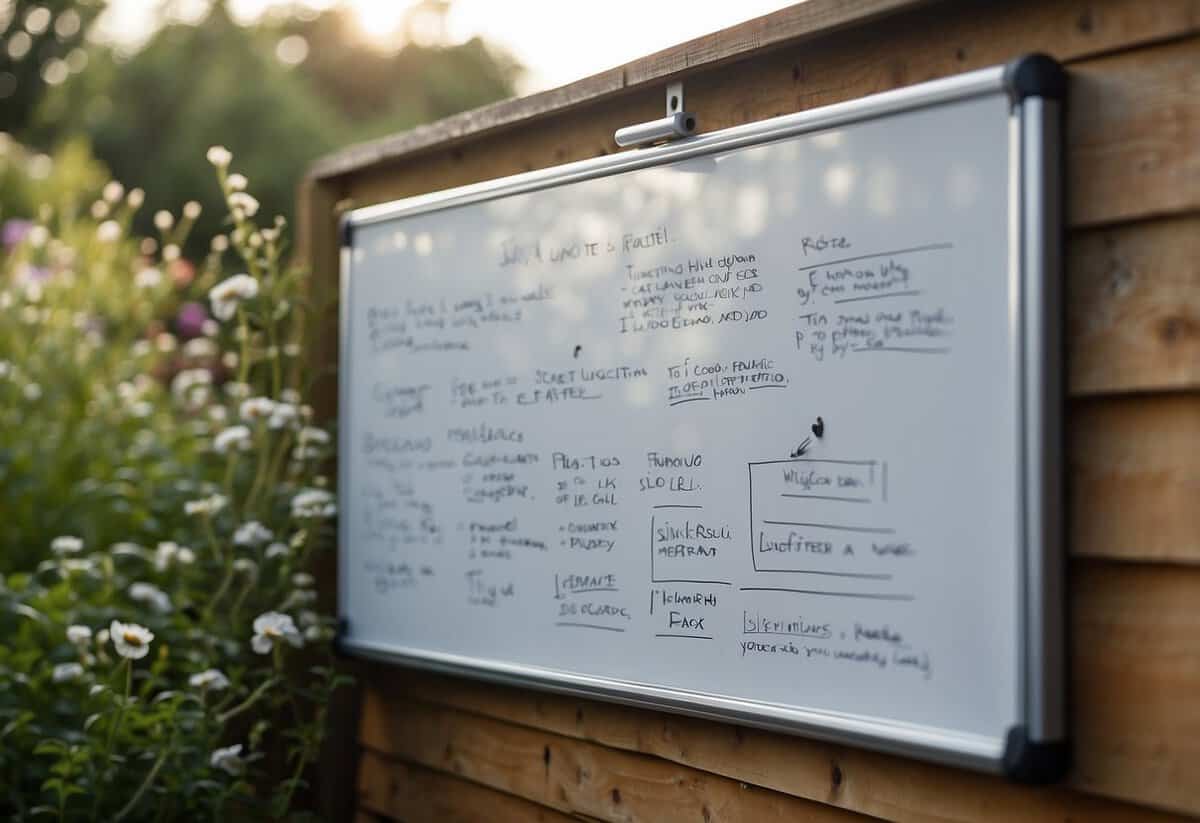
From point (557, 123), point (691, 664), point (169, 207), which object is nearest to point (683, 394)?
point (691, 664)

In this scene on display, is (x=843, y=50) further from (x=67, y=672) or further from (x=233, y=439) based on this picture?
(x=67, y=672)

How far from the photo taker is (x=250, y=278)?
309 centimetres

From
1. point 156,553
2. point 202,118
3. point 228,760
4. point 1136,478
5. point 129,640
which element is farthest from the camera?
point 202,118

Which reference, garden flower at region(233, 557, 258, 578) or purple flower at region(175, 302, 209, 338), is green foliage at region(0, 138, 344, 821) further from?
purple flower at region(175, 302, 209, 338)

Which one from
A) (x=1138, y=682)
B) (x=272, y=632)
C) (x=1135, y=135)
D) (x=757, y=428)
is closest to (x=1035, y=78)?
(x=1135, y=135)

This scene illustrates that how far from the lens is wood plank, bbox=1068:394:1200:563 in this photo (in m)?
1.59

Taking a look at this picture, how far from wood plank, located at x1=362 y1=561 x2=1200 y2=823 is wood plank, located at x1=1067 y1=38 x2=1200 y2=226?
485 mm

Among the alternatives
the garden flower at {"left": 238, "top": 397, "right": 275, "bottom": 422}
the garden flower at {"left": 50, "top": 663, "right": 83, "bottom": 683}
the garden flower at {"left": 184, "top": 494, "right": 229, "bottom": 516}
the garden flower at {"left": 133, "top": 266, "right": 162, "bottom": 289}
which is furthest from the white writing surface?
the garden flower at {"left": 133, "top": 266, "right": 162, "bottom": 289}

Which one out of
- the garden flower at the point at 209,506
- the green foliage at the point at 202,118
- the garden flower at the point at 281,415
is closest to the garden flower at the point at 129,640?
the garden flower at the point at 209,506

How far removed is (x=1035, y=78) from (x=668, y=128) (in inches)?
29.4

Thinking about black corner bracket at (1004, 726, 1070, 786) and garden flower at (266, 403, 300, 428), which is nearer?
black corner bracket at (1004, 726, 1070, 786)

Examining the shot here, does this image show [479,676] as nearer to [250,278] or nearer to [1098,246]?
[250,278]

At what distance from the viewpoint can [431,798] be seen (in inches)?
116

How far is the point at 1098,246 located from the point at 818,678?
786mm
